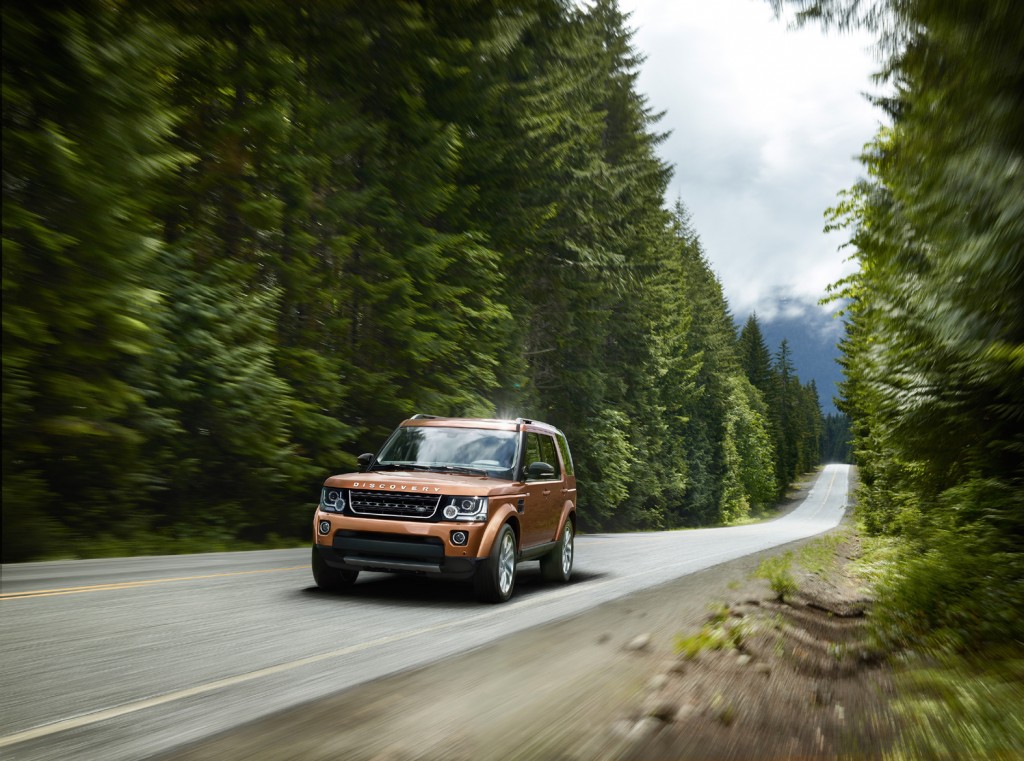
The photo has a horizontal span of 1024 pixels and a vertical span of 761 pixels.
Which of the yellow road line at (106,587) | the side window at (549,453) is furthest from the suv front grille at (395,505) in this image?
the side window at (549,453)

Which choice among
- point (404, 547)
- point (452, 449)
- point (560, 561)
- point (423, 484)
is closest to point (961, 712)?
point (404, 547)

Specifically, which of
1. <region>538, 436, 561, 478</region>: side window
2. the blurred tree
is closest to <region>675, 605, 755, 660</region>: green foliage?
<region>538, 436, 561, 478</region>: side window

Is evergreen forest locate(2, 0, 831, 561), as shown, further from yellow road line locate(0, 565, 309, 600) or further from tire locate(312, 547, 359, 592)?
tire locate(312, 547, 359, 592)

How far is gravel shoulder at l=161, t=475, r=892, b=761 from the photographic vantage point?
450 centimetres

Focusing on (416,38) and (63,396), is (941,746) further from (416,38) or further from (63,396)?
(63,396)

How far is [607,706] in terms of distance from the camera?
17.9ft

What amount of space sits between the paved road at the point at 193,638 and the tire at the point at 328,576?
0.53 feet

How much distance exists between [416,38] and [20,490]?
786cm

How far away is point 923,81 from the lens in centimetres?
814

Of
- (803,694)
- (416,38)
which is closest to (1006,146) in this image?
(803,694)

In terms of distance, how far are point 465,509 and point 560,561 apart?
3.68 meters

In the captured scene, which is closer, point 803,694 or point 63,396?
point 803,694

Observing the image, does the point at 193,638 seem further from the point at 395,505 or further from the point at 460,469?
the point at 460,469

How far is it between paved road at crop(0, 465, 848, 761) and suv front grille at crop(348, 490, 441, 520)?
3.09 ft
